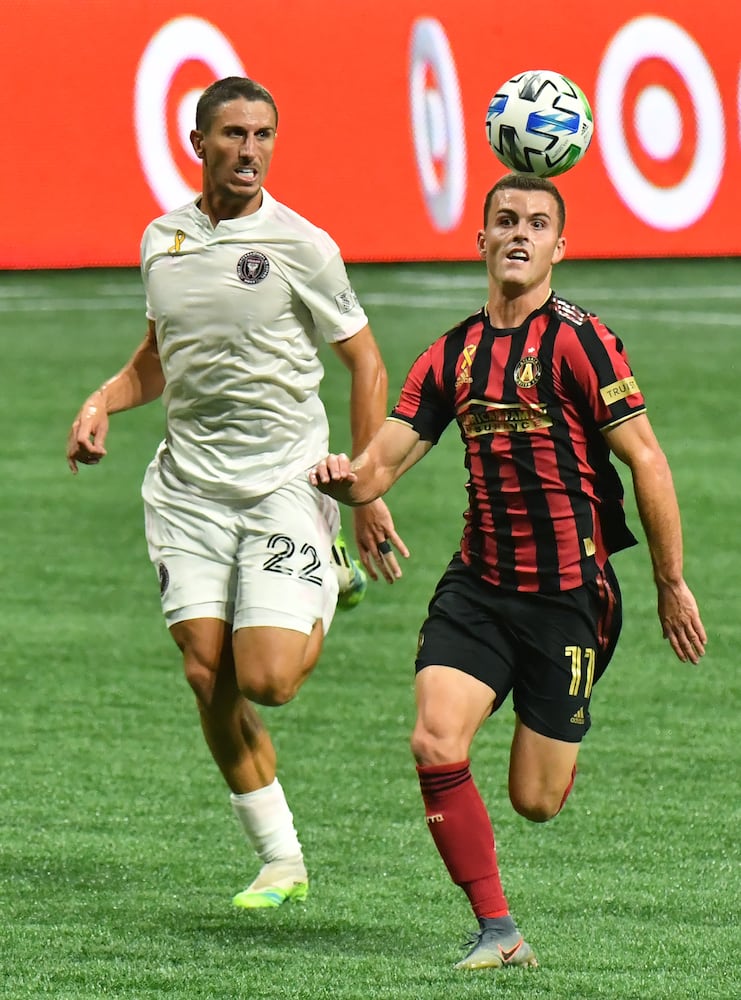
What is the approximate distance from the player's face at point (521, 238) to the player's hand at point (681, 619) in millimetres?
884

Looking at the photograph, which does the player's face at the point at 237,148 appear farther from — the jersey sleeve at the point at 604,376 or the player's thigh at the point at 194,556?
the jersey sleeve at the point at 604,376

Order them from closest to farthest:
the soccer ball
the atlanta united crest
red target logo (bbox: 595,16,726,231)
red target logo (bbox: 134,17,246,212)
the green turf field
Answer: the green turf field < the atlanta united crest < the soccer ball < red target logo (bbox: 134,17,246,212) < red target logo (bbox: 595,16,726,231)

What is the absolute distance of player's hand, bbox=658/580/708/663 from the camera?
16.3 feet

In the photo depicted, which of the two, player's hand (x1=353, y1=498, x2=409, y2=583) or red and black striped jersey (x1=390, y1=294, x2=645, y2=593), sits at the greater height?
red and black striped jersey (x1=390, y1=294, x2=645, y2=593)

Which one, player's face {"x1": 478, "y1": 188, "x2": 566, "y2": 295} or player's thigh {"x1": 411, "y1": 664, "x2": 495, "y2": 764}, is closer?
player's thigh {"x1": 411, "y1": 664, "x2": 495, "y2": 764}

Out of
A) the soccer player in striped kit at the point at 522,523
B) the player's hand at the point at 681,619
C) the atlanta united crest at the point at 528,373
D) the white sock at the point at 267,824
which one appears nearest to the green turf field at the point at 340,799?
the white sock at the point at 267,824

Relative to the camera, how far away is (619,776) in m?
7.34

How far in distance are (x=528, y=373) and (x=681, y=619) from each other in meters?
Result: 0.74

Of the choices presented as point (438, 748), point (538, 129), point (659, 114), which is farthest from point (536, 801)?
point (659, 114)

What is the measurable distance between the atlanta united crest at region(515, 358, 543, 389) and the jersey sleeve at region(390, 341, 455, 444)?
0.27 metres

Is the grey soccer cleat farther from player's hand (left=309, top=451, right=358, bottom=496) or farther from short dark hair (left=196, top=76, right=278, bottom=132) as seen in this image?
short dark hair (left=196, top=76, right=278, bottom=132)

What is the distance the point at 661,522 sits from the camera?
4.93 metres

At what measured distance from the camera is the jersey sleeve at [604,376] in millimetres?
4941

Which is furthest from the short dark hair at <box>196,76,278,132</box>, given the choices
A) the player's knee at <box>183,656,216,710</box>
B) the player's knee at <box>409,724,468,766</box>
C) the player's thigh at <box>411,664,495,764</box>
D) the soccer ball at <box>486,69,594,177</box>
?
the player's knee at <box>409,724,468,766</box>
